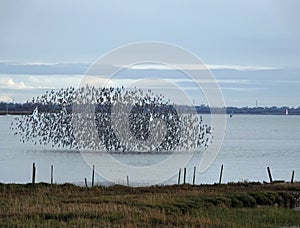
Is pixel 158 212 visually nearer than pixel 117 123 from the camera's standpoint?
Yes

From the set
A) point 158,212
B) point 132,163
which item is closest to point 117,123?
point 132,163

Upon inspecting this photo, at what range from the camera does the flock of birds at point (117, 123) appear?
240 ft

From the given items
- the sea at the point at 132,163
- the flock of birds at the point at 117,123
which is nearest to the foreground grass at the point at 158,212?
the sea at the point at 132,163

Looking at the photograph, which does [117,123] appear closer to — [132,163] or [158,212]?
[132,163]

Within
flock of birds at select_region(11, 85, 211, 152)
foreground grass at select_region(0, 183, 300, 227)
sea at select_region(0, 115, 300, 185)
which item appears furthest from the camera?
flock of birds at select_region(11, 85, 211, 152)

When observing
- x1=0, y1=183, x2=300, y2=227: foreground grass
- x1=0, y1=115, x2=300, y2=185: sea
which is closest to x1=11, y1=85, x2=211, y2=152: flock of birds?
x1=0, y1=115, x2=300, y2=185: sea

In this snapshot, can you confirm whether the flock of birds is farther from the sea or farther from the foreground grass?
the foreground grass

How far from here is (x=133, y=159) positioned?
66.5m

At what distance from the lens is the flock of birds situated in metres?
73.1

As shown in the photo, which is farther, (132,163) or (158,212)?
(132,163)

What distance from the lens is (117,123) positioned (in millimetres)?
75250

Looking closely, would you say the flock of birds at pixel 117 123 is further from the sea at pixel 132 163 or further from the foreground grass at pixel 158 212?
the foreground grass at pixel 158 212

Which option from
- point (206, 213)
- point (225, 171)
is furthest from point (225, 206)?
point (225, 171)

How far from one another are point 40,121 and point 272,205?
59017mm
